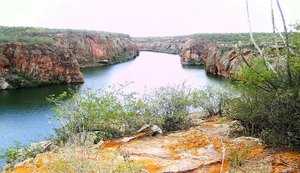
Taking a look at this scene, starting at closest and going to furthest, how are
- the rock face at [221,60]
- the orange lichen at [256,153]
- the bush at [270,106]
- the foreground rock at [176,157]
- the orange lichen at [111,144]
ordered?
1. the foreground rock at [176,157]
2. the orange lichen at [256,153]
3. the bush at [270,106]
4. the orange lichen at [111,144]
5. the rock face at [221,60]

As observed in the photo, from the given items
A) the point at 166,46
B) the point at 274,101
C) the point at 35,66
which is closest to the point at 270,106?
the point at 274,101

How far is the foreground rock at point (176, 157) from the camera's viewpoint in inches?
284

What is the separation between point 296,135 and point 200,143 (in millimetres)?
2639

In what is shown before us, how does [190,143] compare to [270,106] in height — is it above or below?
below

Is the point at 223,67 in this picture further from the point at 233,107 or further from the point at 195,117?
the point at 233,107

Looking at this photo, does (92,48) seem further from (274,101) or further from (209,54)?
(274,101)

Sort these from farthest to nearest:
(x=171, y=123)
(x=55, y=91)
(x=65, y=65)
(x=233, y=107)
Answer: (x=65, y=65) → (x=55, y=91) → (x=171, y=123) → (x=233, y=107)

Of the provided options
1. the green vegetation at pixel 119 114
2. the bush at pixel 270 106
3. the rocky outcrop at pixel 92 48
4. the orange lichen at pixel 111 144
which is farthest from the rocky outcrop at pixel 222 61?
the orange lichen at pixel 111 144

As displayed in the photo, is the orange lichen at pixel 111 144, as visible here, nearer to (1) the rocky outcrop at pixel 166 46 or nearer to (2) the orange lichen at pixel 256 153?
(2) the orange lichen at pixel 256 153

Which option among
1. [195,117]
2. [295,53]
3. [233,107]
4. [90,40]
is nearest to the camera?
[295,53]

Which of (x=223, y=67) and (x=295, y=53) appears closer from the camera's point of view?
(x=295, y=53)

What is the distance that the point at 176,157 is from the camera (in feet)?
30.1

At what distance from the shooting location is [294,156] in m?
8.28

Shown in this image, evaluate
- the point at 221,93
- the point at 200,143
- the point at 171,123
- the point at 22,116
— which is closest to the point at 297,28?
the point at 200,143
